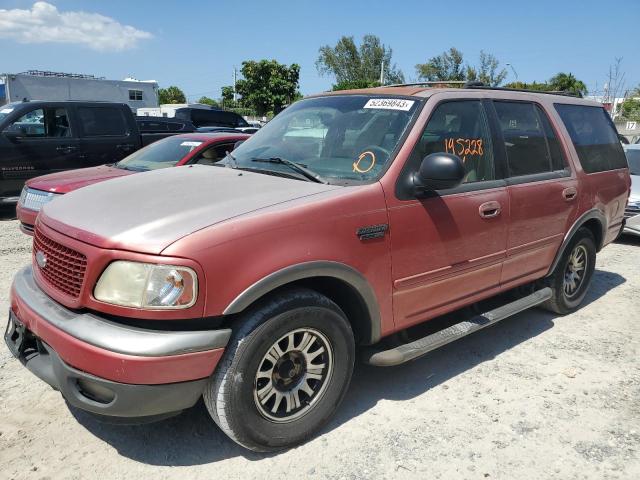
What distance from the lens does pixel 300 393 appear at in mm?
2939

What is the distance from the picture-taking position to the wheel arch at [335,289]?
99.4 inches

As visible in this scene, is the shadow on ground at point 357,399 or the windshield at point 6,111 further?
the windshield at point 6,111

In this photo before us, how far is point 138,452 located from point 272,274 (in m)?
1.24

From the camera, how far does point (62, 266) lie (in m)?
2.69

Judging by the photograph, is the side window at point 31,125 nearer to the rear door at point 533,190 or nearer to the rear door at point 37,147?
the rear door at point 37,147

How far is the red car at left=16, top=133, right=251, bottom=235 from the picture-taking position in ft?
20.8

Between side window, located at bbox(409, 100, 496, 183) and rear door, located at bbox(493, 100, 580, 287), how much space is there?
7.5 inches

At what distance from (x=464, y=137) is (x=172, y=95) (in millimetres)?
72073

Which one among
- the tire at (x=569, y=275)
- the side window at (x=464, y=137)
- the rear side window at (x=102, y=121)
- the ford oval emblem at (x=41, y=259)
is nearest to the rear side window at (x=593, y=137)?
the tire at (x=569, y=275)

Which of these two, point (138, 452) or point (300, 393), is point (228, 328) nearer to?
point (300, 393)

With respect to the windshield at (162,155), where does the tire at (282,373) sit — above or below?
below

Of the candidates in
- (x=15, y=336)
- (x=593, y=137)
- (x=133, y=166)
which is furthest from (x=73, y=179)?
(x=593, y=137)

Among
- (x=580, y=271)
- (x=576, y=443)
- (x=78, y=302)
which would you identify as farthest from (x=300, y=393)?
(x=580, y=271)

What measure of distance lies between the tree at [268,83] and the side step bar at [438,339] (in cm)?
3681
